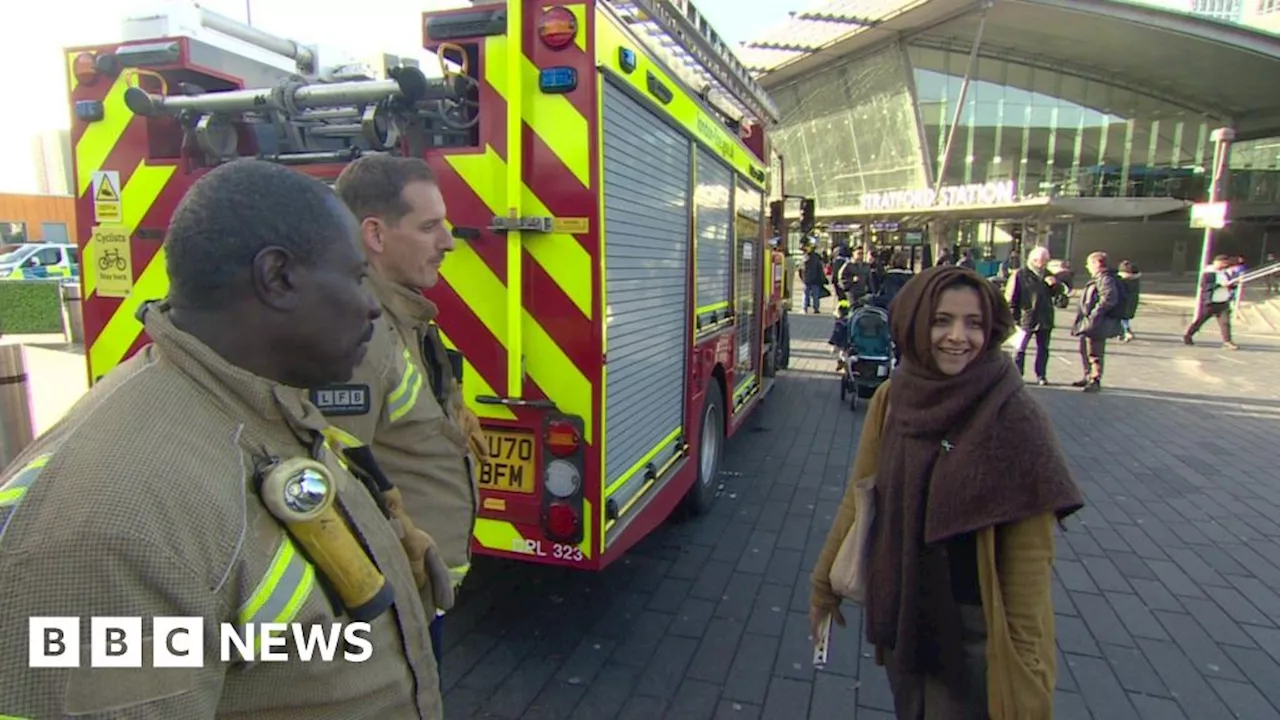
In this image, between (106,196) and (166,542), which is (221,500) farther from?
(106,196)

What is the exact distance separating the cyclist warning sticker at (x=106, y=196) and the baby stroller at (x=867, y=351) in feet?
22.5

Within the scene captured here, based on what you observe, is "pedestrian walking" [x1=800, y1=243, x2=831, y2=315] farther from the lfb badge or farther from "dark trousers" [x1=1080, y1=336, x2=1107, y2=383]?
the lfb badge

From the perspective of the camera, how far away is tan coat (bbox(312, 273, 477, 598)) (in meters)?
1.78

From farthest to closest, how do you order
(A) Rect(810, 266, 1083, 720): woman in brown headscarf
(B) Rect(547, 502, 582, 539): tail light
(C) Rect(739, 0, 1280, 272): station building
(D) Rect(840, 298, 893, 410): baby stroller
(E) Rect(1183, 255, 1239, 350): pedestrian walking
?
(C) Rect(739, 0, 1280, 272): station building
(E) Rect(1183, 255, 1239, 350): pedestrian walking
(D) Rect(840, 298, 893, 410): baby stroller
(B) Rect(547, 502, 582, 539): tail light
(A) Rect(810, 266, 1083, 720): woman in brown headscarf

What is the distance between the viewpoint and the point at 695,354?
4328 mm

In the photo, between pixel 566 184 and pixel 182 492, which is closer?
pixel 182 492

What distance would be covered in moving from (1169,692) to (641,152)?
11.0 feet

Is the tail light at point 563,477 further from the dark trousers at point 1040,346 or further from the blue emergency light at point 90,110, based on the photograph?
the dark trousers at point 1040,346

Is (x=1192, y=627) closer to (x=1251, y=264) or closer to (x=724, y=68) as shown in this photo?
(x=724, y=68)

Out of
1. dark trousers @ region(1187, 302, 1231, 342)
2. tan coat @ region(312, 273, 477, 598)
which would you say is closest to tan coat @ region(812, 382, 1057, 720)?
tan coat @ region(312, 273, 477, 598)

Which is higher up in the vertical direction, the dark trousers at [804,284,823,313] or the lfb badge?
Result: the lfb badge

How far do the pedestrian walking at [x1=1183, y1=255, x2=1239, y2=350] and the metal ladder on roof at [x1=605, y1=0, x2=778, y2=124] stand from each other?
12356 mm

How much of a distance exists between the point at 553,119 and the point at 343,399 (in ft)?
5.15

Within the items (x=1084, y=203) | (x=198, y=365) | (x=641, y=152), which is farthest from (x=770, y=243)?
(x=1084, y=203)
